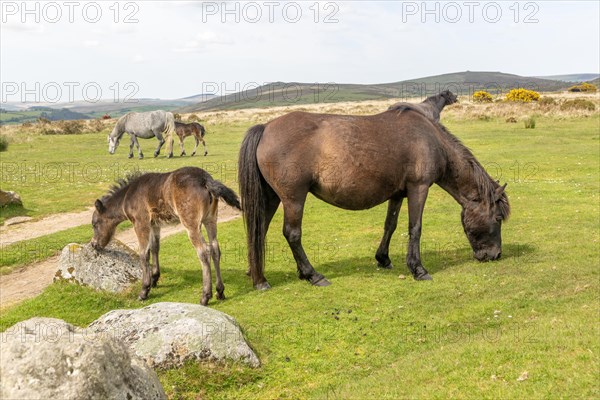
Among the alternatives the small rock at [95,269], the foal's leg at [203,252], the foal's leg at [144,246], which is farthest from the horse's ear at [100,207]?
the foal's leg at [203,252]

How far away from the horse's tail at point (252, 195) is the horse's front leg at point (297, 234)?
1.56ft

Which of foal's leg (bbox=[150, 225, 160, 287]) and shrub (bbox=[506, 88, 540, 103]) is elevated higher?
shrub (bbox=[506, 88, 540, 103])

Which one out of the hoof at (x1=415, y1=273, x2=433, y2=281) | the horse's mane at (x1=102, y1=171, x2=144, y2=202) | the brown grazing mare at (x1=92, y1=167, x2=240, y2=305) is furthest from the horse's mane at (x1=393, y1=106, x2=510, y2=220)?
the horse's mane at (x1=102, y1=171, x2=144, y2=202)

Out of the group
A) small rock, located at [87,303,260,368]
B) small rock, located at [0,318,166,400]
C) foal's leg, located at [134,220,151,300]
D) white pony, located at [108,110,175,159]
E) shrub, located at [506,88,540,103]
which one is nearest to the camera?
small rock, located at [0,318,166,400]

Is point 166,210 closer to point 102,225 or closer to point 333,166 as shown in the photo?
point 102,225

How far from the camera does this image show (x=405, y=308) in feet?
30.3

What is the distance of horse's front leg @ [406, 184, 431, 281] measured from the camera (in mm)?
10805

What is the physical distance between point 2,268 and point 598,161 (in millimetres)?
23324

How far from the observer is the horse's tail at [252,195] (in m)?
10.5

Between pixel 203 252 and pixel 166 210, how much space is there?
1125 mm

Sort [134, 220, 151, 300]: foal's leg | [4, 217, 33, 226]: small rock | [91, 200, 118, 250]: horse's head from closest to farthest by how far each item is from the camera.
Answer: [134, 220, 151, 300]: foal's leg < [91, 200, 118, 250]: horse's head < [4, 217, 33, 226]: small rock

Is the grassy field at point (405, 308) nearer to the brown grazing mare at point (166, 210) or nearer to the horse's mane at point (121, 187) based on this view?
the brown grazing mare at point (166, 210)

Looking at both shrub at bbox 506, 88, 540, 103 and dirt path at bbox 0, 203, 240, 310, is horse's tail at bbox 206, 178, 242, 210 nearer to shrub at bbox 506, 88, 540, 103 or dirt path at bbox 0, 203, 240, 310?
dirt path at bbox 0, 203, 240, 310

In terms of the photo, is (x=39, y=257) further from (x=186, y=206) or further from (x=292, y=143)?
(x=292, y=143)
